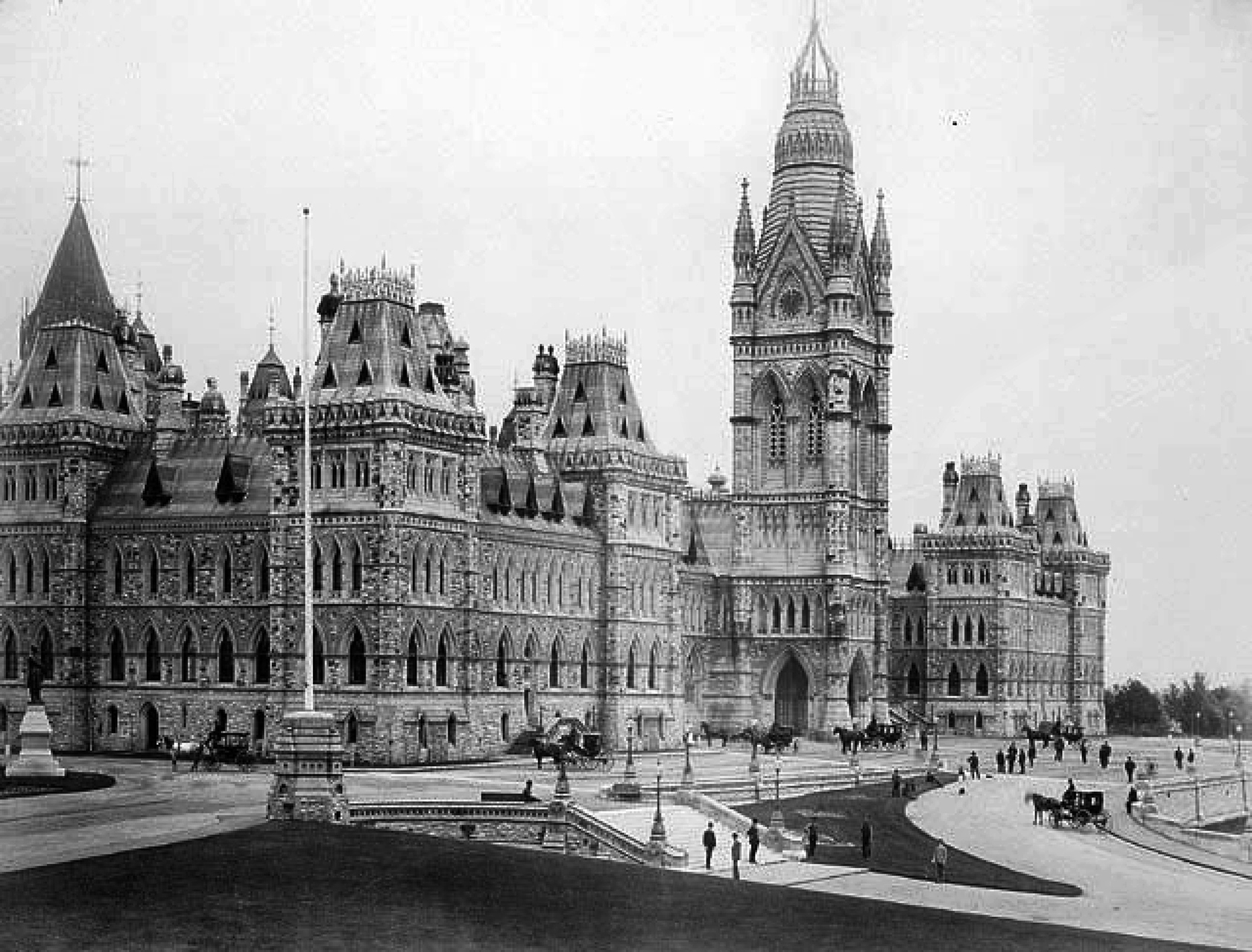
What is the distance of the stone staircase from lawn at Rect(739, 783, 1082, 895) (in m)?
1.90

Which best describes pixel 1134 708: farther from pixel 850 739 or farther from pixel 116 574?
pixel 116 574

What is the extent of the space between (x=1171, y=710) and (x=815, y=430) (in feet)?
196

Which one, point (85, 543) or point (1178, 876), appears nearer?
point (1178, 876)

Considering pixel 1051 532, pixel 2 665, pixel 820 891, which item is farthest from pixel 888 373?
pixel 820 891

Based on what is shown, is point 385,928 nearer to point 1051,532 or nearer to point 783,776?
point 783,776

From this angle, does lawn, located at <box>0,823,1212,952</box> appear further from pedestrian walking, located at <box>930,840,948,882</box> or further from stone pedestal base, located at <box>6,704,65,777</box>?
stone pedestal base, located at <box>6,704,65,777</box>

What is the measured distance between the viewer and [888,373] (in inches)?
4953

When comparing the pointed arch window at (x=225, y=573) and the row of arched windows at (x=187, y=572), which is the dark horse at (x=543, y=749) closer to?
the row of arched windows at (x=187, y=572)

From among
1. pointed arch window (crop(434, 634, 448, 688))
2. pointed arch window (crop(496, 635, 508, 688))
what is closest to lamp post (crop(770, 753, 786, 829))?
pointed arch window (crop(496, 635, 508, 688))

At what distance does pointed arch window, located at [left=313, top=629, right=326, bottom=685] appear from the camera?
8000cm

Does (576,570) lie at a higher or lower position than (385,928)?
higher

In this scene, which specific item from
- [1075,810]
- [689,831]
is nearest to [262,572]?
[689,831]

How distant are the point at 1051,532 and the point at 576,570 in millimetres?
68704

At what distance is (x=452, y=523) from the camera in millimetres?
82750
